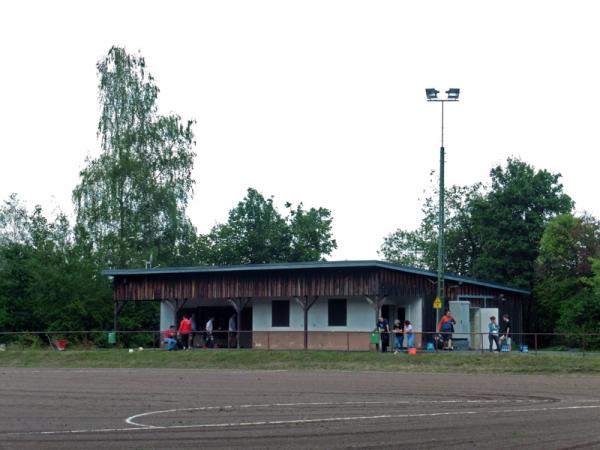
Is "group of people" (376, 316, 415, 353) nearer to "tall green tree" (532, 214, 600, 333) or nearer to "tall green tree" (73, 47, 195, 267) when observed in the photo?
"tall green tree" (532, 214, 600, 333)

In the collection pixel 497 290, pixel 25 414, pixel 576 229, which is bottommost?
pixel 25 414

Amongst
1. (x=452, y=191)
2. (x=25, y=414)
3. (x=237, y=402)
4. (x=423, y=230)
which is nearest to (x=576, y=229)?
(x=452, y=191)

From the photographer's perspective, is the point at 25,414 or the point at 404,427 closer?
the point at 404,427

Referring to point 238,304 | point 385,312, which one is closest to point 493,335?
point 385,312

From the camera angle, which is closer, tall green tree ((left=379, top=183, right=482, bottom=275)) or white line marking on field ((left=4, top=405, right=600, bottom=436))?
white line marking on field ((left=4, top=405, right=600, bottom=436))

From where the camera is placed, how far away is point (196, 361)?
43.8 m

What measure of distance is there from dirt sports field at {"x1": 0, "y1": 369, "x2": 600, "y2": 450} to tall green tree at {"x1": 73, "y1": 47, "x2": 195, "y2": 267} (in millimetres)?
34194

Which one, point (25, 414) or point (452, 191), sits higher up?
point (452, 191)

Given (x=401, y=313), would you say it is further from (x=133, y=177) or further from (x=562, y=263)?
Result: (x=133, y=177)

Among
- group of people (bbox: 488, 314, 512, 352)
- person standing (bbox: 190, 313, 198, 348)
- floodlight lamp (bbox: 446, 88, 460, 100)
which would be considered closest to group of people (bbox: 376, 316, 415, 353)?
group of people (bbox: 488, 314, 512, 352)

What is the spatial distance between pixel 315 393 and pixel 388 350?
56.1 ft

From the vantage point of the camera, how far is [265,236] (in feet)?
279

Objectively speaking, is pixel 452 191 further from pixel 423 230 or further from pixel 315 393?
pixel 315 393

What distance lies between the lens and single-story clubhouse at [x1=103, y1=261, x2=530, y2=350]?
46.3 m
